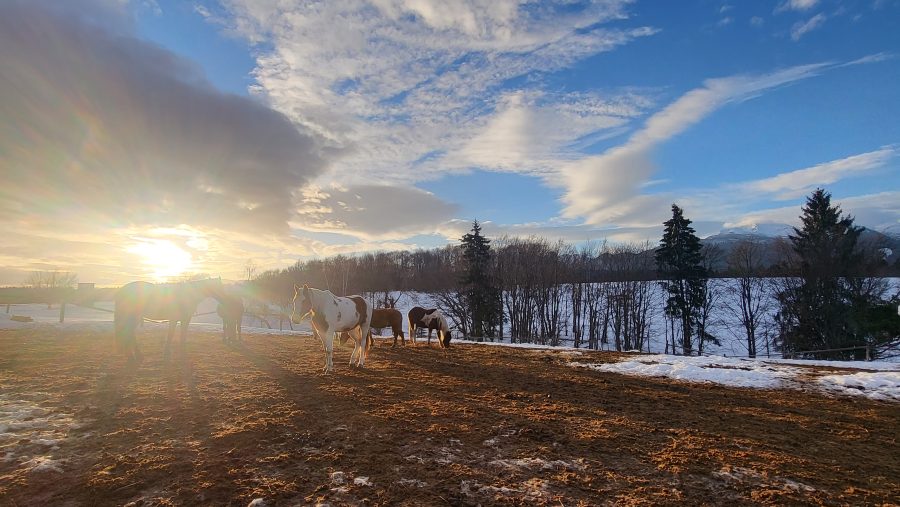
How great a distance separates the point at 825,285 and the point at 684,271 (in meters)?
9.96

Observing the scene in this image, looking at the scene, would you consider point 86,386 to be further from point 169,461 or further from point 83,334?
point 83,334

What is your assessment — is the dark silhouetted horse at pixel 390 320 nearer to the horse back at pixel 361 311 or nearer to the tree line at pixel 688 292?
the horse back at pixel 361 311

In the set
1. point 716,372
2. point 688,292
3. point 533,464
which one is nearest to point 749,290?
point 688,292

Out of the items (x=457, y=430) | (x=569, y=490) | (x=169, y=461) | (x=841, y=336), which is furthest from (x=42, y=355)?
(x=841, y=336)

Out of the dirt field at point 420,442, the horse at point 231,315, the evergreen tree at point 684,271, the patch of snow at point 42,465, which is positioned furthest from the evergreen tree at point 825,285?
the patch of snow at point 42,465

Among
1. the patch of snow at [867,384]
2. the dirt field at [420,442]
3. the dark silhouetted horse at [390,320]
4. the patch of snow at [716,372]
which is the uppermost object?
the dark silhouetted horse at [390,320]

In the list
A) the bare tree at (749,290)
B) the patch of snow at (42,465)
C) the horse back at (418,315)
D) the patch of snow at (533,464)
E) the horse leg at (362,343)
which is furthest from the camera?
the bare tree at (749,290)

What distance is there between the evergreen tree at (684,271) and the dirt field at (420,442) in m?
32.7

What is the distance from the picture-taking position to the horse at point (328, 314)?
10.6m

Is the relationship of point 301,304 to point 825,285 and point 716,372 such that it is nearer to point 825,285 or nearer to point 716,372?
point 716,372

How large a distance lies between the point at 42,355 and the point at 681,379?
18291mm

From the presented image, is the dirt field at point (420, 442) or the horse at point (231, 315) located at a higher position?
the horse at point (231, 315)

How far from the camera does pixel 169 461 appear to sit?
437 centimetres

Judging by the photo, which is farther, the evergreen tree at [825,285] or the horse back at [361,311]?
the evergreen tree at [825,285]
